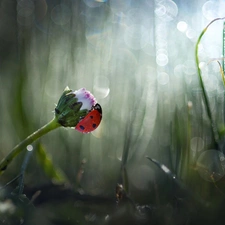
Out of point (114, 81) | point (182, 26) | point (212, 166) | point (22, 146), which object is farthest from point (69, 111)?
Answer: point (182, 26)

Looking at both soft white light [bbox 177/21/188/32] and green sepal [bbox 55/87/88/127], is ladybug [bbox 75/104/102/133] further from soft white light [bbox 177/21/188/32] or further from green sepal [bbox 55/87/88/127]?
soft white light [bbox 177/21/188/32]

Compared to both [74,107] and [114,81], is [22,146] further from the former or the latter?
[114,81]

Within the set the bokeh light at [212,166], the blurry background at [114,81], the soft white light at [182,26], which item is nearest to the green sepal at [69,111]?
the blurry background at [114,81]

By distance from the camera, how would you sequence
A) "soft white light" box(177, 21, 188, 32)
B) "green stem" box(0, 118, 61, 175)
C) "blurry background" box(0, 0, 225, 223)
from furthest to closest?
"soft white light" box(177, 21, 188, 32), "blurry background" box(0, 0, 225, 223), "green stem" box(0, 118, 61, 175)

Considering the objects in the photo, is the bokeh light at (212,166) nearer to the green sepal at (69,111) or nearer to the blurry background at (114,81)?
the blurry background at (114,81)

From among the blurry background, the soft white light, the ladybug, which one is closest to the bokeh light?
the blurry background

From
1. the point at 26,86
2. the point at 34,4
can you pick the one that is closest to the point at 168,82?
the point at 26,86

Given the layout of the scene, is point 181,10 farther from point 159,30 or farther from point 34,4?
point 34,4
